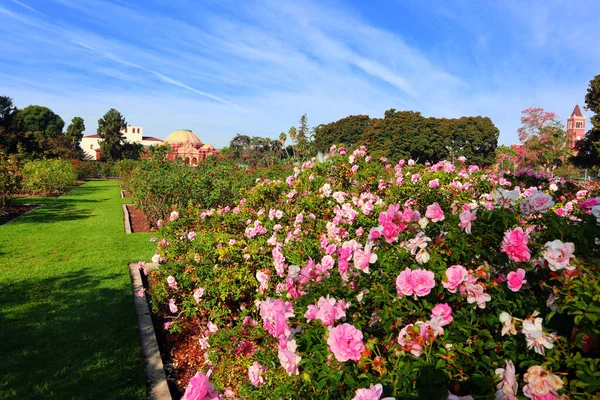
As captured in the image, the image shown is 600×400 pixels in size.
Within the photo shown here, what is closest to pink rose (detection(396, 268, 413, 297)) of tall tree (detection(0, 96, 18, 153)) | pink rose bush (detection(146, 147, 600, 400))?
pink rose bush (detection(146, 147, 600, 400))

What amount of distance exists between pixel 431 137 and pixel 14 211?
134 feet

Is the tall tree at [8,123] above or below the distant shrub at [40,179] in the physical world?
above

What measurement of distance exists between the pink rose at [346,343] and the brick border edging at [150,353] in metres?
2.10

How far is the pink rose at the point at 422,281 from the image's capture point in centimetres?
141

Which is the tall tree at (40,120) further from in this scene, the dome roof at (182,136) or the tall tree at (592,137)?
the tall tree at (592,137)

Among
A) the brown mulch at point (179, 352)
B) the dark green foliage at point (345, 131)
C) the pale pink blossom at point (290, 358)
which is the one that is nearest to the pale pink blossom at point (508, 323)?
the pale pink blossom at point (290, 358)

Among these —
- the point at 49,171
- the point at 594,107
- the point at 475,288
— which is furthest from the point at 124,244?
the point at 594,107

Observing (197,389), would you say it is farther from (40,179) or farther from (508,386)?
(40,179)

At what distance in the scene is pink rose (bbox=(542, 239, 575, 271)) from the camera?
1269mm

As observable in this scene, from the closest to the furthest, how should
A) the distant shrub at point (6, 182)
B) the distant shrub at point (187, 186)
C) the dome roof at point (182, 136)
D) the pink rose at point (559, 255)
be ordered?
the pink rose at point (559, 255) → the distant shrub at point (187, 186) → the distant shrub at point (6, 182) → the dome roof at point (182, 136)

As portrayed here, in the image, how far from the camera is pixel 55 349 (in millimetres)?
3545

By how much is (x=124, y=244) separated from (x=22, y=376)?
16.7 feet

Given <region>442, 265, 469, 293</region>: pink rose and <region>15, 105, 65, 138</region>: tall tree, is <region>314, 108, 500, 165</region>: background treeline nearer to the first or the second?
<region>442, 265, 469, 293</region>: pink rose

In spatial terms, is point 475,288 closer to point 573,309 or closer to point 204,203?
point 573,309
